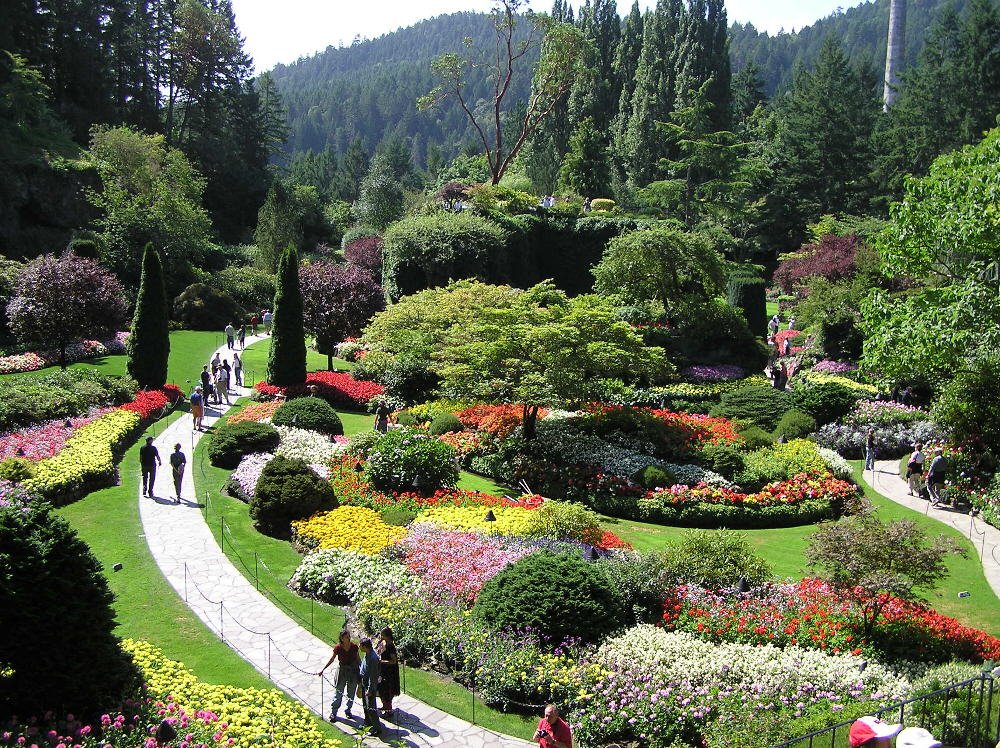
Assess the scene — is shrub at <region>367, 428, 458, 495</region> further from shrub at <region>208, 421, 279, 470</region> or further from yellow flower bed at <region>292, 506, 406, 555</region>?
shrub at <region>208, 421, 279, 470</region>

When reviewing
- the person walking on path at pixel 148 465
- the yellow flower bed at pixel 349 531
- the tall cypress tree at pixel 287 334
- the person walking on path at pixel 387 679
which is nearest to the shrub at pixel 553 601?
the person walking on path at pixel 387 679

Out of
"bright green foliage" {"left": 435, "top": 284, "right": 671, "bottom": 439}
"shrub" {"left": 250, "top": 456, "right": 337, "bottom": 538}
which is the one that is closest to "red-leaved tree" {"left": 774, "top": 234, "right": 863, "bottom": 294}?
"bright green foliage" {"left": 435, "top": 284, "right": 671, "bottom": 439}

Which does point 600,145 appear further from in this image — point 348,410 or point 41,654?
point 41,654

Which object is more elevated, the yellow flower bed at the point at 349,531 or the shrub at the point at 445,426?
the shrub at the point at 445,426

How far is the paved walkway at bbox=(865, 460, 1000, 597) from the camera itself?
Answer: 1672cm

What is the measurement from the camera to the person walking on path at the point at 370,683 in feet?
33.4

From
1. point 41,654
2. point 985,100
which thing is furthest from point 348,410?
point 985,100

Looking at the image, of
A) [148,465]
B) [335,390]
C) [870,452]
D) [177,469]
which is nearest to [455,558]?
[177,469]

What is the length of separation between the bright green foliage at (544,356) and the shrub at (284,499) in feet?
20.6

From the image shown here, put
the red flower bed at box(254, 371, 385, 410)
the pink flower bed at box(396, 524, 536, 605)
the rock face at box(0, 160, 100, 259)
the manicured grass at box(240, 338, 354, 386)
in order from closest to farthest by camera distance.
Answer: the pink flower bed at box(396, 524, 536, 605), the red flower bed at box(254, 371, 385, 410), the manicured grass at box(240, 338, 354, 386), the rock face at box(0, 160, 100, 259)

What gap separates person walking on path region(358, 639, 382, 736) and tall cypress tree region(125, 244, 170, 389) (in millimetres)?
18240

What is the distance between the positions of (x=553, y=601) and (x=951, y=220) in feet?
45.3

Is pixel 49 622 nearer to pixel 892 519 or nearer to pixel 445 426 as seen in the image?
pixel 892 519

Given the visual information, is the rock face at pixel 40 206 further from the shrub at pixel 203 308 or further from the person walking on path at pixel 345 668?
the person walking on path at pixel 345 668
